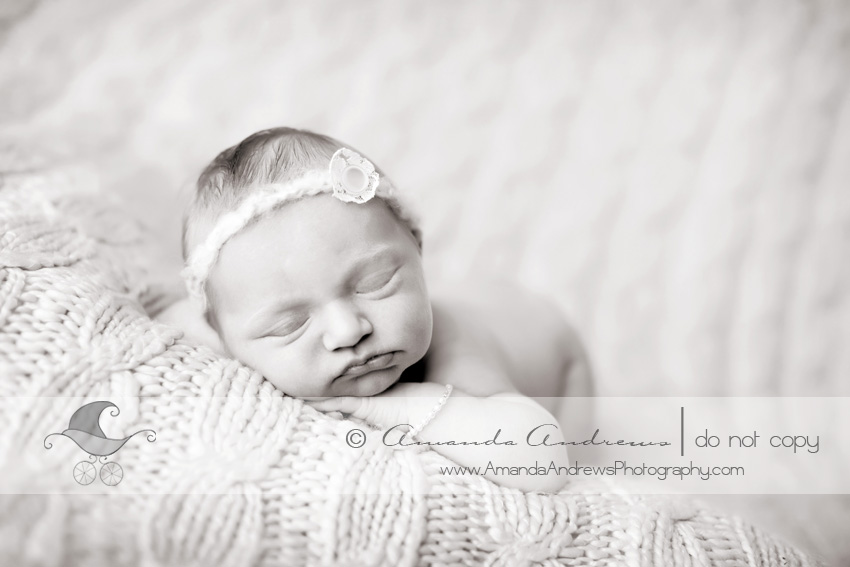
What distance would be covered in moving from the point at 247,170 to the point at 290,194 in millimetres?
92

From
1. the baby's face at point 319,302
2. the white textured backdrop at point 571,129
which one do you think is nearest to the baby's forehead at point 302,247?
the baby's face at point 319,302

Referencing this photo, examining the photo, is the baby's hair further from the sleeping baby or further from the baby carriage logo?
the baby carriage logo

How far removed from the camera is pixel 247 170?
1.08m

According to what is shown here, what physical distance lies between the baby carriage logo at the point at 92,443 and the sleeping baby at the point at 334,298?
0.26m

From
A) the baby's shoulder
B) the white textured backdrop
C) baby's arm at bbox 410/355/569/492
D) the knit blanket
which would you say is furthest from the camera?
the white textured backdrop

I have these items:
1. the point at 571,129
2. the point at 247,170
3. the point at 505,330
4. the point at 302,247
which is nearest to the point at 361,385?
the point at 302,247

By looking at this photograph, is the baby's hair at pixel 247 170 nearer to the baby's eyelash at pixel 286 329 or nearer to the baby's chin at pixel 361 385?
the baby's eyelash at pixel 286 329

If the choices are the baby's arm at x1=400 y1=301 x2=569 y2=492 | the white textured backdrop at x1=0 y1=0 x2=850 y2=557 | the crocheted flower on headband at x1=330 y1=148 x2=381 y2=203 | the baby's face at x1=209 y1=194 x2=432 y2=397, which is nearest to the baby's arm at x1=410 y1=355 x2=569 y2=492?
the baby's arm at x1=400 y1=301 x2=569 y2=492

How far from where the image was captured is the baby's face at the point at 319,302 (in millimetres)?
1018

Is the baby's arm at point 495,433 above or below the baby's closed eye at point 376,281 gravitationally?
below

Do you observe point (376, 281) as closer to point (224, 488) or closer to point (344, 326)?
point (344, 326)

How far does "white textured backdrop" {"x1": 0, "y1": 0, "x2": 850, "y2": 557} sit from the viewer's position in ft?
5.48

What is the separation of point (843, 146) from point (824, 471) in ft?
2.64

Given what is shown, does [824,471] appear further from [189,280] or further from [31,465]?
[31,465]
